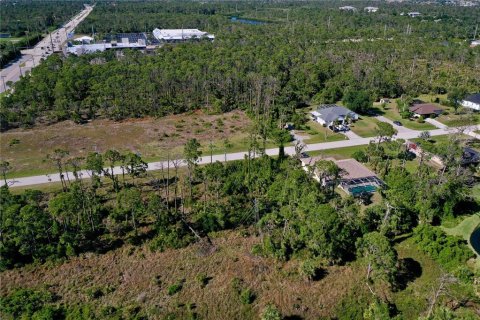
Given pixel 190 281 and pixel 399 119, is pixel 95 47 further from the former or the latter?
pixel 190 281

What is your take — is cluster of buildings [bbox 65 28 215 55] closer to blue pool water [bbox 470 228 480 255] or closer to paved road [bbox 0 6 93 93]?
paved road [bbox 0 6 93 93]

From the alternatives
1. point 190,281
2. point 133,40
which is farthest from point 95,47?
point 190,281

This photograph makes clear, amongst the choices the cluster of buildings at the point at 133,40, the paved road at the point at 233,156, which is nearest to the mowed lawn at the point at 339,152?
the paved road at the point at 233,156

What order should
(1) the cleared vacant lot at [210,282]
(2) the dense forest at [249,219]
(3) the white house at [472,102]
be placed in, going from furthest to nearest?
1. (3) the white house at [472,102]
2. (2) the dense forest at [249,219]
3. (1) the cleared vacant lot at [210,282]

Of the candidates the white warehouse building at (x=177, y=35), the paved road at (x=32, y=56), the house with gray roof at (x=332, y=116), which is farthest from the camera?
the white warehouse building at (x=177, y=35)

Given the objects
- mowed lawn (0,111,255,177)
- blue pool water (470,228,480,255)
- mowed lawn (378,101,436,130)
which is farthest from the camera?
mowed lawn (378,101,436,130)

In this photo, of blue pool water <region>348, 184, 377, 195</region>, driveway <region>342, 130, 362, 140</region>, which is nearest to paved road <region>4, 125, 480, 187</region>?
driveway <region>342, 130, 362, 140</region>

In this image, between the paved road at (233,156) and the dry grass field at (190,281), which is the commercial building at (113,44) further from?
the dry grass field at (190,281)
